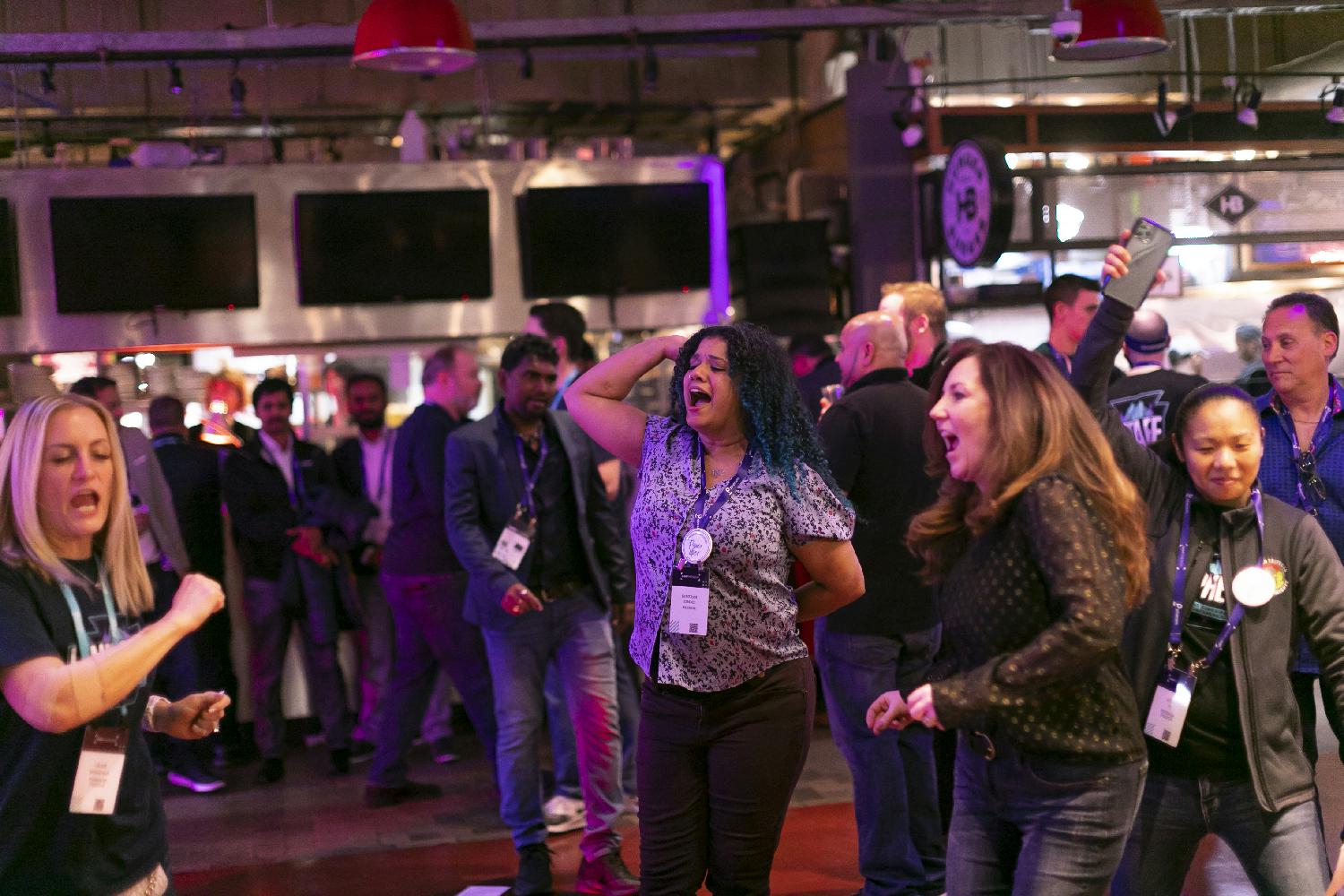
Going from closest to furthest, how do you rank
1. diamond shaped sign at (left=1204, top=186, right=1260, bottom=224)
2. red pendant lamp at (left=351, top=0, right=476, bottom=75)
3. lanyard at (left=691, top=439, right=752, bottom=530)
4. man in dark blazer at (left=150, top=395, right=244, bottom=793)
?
1. lanyard at (left=691, top=439, right=752, bottom=530)
2. red pendant lamp at (left=351, top=0, right=476, bottom=75)
3. man in dark blazer at (left=150, top=395, right=244, bottom=793)
4. diamond shaped sign at (left=1204, top=186, right=1260, bottom=224)

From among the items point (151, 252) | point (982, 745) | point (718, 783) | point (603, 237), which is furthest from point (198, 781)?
point (982, 745)

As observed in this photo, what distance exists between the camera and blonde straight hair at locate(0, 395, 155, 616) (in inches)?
98.0

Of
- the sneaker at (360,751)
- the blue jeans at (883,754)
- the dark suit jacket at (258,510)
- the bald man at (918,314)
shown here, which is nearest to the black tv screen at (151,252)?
the dark suit jacket at (258,510)

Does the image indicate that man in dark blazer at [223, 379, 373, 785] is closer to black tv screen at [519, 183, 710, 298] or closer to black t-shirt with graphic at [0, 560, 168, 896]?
black tv screen at [519, 183, 710, 298]

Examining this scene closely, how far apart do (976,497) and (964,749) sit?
48cm

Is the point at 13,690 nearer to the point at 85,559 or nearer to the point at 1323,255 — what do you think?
the point at 85,559

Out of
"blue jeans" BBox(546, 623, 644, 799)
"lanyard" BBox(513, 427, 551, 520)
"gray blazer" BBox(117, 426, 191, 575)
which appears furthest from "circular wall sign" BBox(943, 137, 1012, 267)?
"gray blazer" BBox(117, 426, 191, 575)

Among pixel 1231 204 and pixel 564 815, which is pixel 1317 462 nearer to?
pixel 564 815

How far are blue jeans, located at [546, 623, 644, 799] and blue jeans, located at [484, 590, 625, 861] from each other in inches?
31.5

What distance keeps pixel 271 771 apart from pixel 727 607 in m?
4.17

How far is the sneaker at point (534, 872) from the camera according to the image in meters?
4.69

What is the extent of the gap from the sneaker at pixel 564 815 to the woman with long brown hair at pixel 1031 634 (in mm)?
3053

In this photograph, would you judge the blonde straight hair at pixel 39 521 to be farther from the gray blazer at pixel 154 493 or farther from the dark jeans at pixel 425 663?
the gray blazer at pixel 154 493

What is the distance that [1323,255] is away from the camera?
10297 mm
